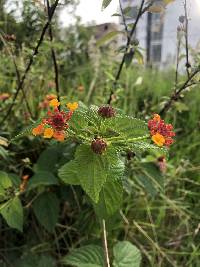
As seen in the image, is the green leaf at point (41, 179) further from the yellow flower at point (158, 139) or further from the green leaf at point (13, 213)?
the yellow flower at point (158, 139)

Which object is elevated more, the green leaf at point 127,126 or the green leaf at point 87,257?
the green leaf at point 127,126

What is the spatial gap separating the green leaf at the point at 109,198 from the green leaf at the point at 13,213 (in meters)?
0.25

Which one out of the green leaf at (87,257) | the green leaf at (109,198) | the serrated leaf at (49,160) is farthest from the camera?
the serrated leaf at (49,160)

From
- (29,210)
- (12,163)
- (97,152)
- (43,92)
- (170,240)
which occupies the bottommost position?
(170,240)

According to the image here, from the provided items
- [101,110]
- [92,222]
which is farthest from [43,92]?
[101,110]

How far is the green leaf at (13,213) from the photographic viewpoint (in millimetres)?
1073

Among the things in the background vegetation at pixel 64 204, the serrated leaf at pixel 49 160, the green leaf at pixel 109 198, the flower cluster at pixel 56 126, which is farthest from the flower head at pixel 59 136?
Result: the serrated leaf at pixel 49 160

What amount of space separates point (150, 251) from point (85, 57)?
8.14 feet

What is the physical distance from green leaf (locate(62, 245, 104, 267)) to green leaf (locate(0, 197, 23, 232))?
14cm

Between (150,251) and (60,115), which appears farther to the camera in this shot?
(150,251)

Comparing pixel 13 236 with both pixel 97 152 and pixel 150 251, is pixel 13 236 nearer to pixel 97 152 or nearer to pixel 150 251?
pixel 150 251

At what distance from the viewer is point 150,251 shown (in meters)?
1.42

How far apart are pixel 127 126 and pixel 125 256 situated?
1.49ft

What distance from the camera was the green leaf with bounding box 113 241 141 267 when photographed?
3.66 ft
